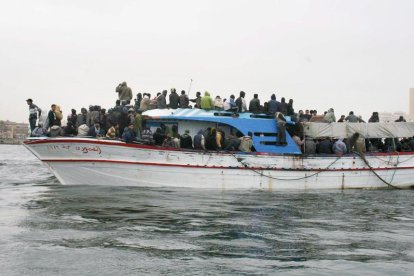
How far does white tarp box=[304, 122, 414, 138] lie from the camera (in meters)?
21.8

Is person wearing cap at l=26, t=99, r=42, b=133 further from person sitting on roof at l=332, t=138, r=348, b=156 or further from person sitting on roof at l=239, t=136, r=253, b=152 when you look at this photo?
person sitting on roof at l=332, t=138, r=348, b=156

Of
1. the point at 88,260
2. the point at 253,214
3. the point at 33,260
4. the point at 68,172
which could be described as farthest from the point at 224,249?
the point at 68,172

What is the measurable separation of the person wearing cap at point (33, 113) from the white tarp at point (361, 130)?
10786mm

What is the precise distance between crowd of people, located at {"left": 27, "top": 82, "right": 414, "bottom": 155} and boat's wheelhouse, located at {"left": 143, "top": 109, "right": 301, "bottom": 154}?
270mm

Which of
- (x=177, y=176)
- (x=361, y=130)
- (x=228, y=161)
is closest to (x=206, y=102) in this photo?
(x=228, y=161)

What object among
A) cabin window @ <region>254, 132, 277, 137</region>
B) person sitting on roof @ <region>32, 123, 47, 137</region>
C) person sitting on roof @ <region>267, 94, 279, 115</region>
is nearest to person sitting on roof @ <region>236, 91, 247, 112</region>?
person sitting on roof @ <region>267, 94, 279, 115</region>

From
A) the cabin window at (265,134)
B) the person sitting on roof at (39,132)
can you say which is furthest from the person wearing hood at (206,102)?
the person sitting on roof at (39,132)

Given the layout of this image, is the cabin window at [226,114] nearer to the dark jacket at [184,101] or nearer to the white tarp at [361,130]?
the dark jacket at [184,101]

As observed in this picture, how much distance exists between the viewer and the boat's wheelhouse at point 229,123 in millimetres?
20734

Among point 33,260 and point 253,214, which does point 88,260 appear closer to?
point 33,260

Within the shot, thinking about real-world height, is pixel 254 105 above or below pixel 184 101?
below

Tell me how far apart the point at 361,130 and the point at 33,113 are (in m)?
13.5

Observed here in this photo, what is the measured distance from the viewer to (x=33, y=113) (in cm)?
2036

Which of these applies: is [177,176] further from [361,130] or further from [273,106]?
[361,130]
